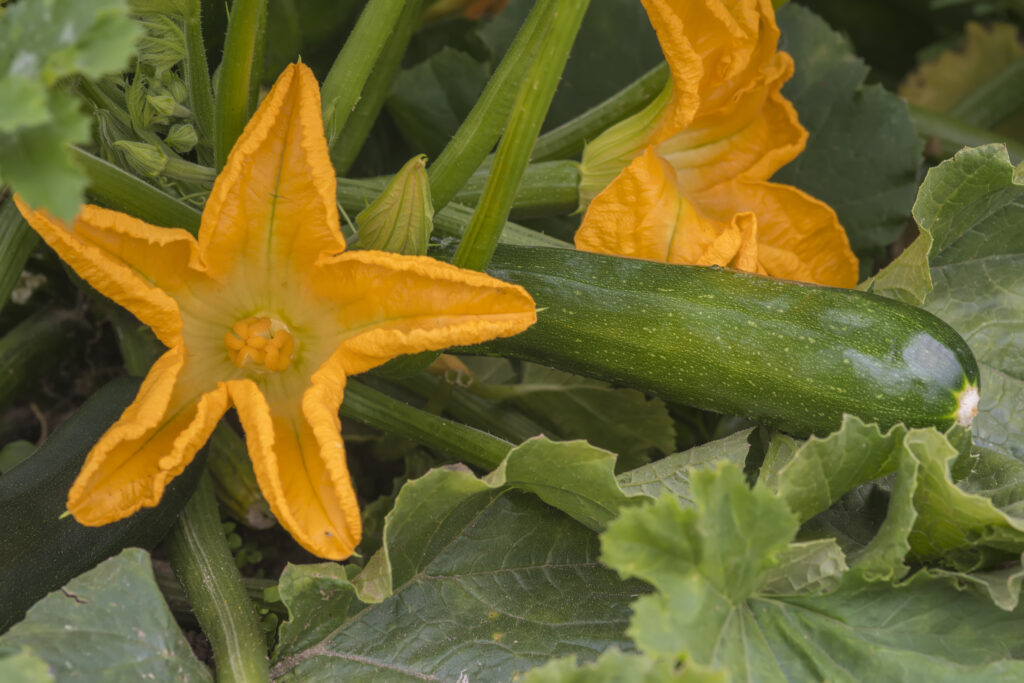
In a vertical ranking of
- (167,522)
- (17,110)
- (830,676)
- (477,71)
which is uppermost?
(17,110)

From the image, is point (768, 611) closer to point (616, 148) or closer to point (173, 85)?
point (616, 148)

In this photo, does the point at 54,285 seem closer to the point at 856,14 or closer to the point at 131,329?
the point at 131,329

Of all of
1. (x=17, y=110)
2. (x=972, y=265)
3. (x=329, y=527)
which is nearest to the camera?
(x=17, y=110)

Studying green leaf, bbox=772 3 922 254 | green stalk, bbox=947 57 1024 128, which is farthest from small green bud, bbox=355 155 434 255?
green stalk, bbox=947 57 1024 128

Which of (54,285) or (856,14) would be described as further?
(856,14)

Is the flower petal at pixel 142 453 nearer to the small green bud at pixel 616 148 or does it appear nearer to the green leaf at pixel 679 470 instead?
the green leaf at pixel 679 470

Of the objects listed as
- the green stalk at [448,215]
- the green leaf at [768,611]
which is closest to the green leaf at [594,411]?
the green stalk at [448,215]

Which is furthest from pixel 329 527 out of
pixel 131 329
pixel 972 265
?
pixel 972 265
